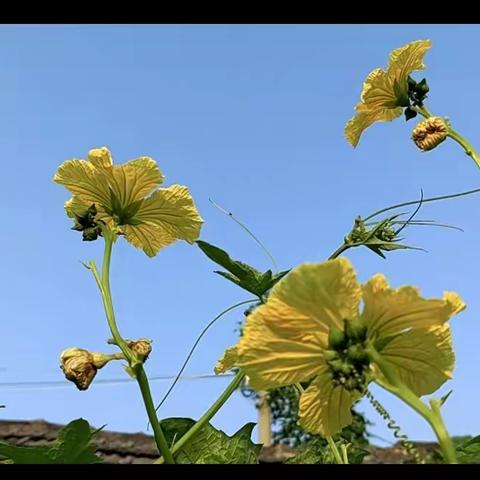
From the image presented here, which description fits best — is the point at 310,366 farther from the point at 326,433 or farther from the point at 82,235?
the point at 82,235

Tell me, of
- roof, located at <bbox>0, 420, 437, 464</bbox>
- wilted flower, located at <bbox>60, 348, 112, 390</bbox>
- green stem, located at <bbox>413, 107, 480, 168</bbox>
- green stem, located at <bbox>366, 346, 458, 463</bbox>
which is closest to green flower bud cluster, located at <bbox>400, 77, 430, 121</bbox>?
green stem, located at <bbox>413, 107, 480, 168</bbox>

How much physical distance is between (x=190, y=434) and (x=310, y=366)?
201 mm

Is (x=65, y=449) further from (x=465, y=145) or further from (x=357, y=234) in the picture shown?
(x=465, y=145)

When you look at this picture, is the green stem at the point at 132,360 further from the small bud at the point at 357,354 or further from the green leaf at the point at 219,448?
the small bud at the point at 357,354

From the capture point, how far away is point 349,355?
1.47 feet

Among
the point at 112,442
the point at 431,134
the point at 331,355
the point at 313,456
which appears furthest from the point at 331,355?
the point at 112,442

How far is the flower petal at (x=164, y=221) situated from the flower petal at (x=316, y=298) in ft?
1.20

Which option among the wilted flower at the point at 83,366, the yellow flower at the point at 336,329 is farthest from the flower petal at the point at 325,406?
the wilted flower at the point at 83,366

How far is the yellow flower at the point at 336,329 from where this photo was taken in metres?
0.43

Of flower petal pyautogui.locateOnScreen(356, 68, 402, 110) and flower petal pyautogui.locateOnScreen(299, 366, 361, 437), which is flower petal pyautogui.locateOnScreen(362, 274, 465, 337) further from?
flower petal pyautogui.locateOnScreen(356, 68, 402, 110)

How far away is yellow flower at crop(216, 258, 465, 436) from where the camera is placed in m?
0.43
